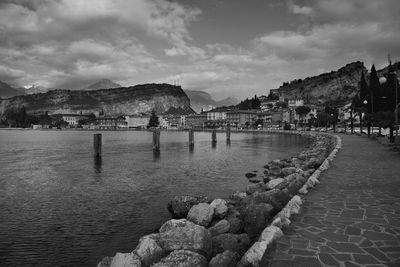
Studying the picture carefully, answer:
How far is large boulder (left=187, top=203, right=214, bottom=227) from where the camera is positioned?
40.7 feet

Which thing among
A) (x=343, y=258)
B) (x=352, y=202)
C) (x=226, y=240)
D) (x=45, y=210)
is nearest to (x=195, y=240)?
(x=226, y=240)

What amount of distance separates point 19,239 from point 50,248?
6.04 ft

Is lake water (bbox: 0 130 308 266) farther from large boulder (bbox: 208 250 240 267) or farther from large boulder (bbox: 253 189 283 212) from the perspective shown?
large boulder (bbox: 208 250 240 267)

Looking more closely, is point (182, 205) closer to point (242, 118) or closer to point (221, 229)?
point (221, 229)

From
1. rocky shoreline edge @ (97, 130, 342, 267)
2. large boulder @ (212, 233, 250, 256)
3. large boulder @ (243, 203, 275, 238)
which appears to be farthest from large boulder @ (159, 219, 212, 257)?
large boulder @ (243, 203, 275, 238)

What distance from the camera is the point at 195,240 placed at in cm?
878

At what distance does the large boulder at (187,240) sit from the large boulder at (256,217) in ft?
5.67

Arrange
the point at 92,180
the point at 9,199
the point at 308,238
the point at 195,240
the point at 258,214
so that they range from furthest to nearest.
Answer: the point at 92,180 → the point at 9,199 → the point at 258,214 → the point at 195,240 → the point at 308,238

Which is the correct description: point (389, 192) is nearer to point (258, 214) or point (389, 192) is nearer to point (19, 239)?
point (258, 214)

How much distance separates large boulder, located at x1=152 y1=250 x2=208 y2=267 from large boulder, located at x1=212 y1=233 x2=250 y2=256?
1493 mm

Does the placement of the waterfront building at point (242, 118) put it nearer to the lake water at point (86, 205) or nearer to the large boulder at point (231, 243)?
the lake water at point (86, 205)

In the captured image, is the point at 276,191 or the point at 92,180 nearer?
the point at 276,191

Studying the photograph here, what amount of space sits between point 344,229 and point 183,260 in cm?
410

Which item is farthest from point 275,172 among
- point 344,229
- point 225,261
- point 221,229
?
point 225,261
